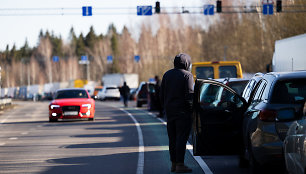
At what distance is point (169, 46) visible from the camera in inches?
4193

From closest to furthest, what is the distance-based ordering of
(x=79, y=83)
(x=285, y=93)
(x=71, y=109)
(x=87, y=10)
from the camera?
(x=285, y=93), (x=71, y=109), (x=87, y=10), (x=79, y=83)

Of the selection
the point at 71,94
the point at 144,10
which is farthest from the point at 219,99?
the point at 144,10

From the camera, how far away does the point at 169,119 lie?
36.7 ft

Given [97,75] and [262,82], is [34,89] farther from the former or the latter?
[262,82]

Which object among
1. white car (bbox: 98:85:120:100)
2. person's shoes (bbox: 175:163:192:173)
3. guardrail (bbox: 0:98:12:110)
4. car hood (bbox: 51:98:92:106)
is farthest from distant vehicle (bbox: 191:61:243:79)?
white car (bbox: 98:85:120:100)

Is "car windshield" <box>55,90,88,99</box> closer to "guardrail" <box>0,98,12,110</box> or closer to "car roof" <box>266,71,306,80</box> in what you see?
"car roof" <box>266,71,306,80</box>

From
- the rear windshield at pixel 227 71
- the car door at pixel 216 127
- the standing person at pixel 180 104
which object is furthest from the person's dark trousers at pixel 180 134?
the rear windshield at pixel 227 71

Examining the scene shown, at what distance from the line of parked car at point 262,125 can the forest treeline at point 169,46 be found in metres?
16.0

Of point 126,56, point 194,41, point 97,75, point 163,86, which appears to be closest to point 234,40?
point 194,41

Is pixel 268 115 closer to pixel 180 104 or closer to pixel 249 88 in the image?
pixel 180 104

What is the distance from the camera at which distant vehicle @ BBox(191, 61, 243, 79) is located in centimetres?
2609

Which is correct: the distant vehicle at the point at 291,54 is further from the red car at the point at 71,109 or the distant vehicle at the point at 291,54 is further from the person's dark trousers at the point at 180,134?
the person's dark trousers at the point at 180,134

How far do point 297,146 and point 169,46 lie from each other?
9944 cm

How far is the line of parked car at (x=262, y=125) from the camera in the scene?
766 cm
